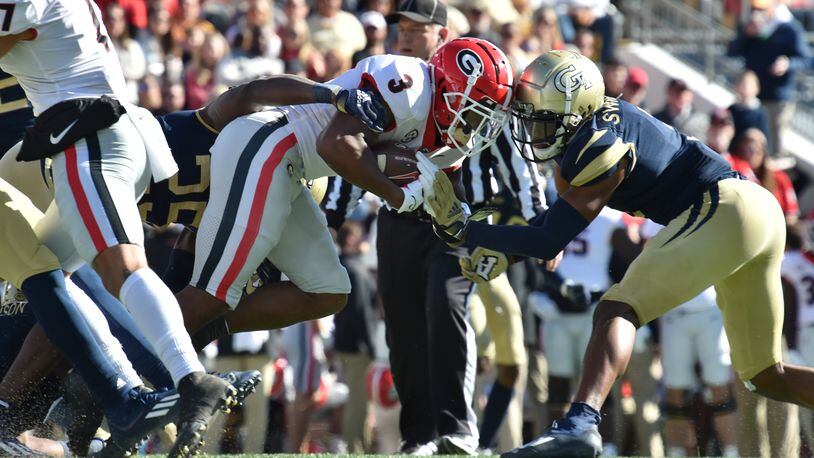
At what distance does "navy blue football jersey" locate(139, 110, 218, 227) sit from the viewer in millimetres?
5398

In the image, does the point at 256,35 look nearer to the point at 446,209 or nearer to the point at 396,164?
the point at 396,164

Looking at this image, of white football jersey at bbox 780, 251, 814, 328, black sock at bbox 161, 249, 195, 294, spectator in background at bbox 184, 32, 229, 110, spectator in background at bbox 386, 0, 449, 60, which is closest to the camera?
black sock at bbox 161, 249, 195, 294

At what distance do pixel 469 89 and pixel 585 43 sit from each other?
6.80 metres

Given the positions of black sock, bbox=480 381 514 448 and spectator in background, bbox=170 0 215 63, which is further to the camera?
spectator in background, bbox=170 0 215 63

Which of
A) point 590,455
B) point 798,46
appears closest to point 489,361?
point 590,455

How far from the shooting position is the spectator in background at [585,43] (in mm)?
11797

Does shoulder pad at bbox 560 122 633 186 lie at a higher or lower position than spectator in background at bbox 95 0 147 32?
higher

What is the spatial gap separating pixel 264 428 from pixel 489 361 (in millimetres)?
1572

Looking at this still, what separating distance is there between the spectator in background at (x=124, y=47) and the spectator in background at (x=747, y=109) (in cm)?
462

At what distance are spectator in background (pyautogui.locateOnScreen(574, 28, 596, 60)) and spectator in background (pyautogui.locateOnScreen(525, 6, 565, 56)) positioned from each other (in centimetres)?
15

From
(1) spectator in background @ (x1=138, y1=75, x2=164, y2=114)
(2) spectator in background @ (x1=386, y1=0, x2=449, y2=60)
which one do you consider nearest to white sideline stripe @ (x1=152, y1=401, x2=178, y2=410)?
(2) spectator in background @ (x1=386, y1=0, x2=449, y2=60)

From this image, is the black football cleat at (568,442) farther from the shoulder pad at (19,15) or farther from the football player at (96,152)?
the shoulder pad at (19,15)

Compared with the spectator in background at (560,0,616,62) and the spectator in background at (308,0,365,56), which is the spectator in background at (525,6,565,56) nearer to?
the spectator in background at (560,0,616,62)

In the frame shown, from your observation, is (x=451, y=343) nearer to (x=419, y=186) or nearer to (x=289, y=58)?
(x=419, y=186)
